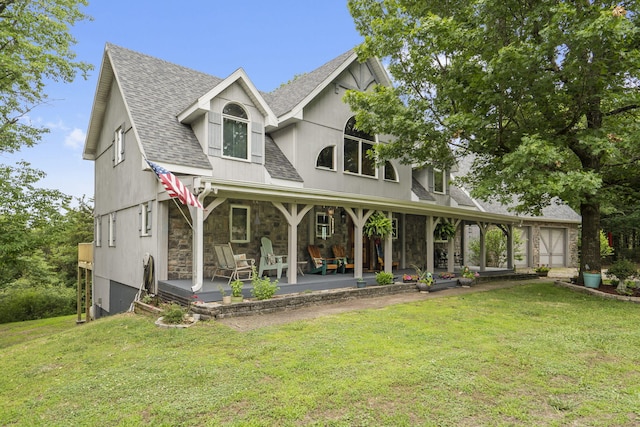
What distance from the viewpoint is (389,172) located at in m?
13.4

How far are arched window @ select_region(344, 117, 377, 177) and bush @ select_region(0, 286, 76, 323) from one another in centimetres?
1719

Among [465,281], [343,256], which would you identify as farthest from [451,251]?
[343,256]

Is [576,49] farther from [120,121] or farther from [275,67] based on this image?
[275,67]

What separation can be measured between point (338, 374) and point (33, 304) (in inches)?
817

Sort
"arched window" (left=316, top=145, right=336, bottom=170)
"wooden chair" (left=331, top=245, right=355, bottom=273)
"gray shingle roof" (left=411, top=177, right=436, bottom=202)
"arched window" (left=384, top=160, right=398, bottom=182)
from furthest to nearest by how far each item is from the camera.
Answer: "gray shingle roof" (left=411, top=177, right=436, bottom=202) → "arched window" (left=384, top=160, right=398, bottom=182) → "arched window" (left=316, top=145, right=336, bottom=170) → "wooden chair" (left=331, top=245, right=355, bottom=273)

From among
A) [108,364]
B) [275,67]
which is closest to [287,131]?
[108,364]

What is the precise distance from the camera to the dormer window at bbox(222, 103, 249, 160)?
9781mm

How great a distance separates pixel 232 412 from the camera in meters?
3.28

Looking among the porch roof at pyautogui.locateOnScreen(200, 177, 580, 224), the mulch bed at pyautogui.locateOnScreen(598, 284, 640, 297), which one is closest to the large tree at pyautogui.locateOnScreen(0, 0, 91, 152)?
the porch roof at pyautogui.locateOnScreen(200, 177, 580, 224)

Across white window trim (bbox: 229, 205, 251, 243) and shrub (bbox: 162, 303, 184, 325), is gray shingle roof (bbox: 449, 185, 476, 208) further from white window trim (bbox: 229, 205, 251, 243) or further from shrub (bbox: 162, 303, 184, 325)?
shrub (bbox: 162, 303, 184, 325)

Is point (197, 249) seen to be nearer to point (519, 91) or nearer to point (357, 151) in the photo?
point (357, 151)

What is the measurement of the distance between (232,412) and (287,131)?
29.9 ft

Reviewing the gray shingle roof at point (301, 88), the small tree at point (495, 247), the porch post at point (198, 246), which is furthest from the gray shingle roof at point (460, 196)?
the porch post at point (198, 246)

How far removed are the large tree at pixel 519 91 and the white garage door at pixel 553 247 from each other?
26.3 feet
